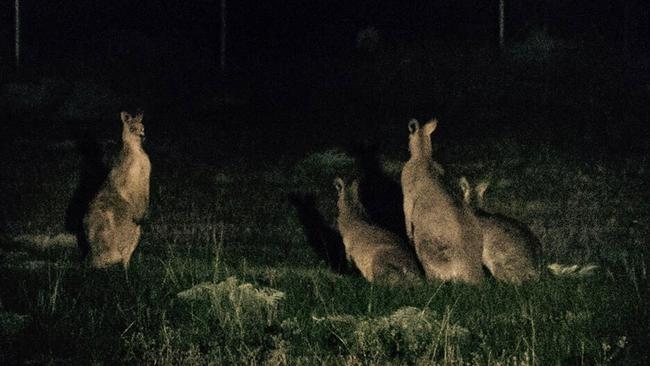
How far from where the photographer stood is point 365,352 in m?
7.57

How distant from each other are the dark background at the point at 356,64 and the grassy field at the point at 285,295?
4.04 meters

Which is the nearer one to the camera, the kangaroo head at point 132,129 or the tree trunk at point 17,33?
the kangaroo head at point 132,129

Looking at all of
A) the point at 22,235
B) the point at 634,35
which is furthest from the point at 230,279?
the point at 634,35

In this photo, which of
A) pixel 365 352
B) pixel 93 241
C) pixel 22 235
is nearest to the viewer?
pixel 365 352

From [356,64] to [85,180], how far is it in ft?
26.4

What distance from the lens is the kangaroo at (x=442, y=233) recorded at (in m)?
9.57

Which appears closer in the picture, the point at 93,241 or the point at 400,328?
the point at 400,328

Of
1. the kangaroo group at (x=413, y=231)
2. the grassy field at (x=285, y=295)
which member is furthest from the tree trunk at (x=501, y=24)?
the kangaroo group at (x=413, y=231)

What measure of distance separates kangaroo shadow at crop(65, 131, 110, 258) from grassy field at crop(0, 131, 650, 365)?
163 mm

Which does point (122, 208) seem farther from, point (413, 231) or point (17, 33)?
point (17, 33)

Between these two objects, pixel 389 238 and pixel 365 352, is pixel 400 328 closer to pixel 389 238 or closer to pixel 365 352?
pixel 365 352

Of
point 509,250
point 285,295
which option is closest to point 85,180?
point 285,295

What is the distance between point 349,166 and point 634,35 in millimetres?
8823

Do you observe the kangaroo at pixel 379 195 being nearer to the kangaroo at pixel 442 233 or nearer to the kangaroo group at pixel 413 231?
the kangaroo group at pixel 413 231
